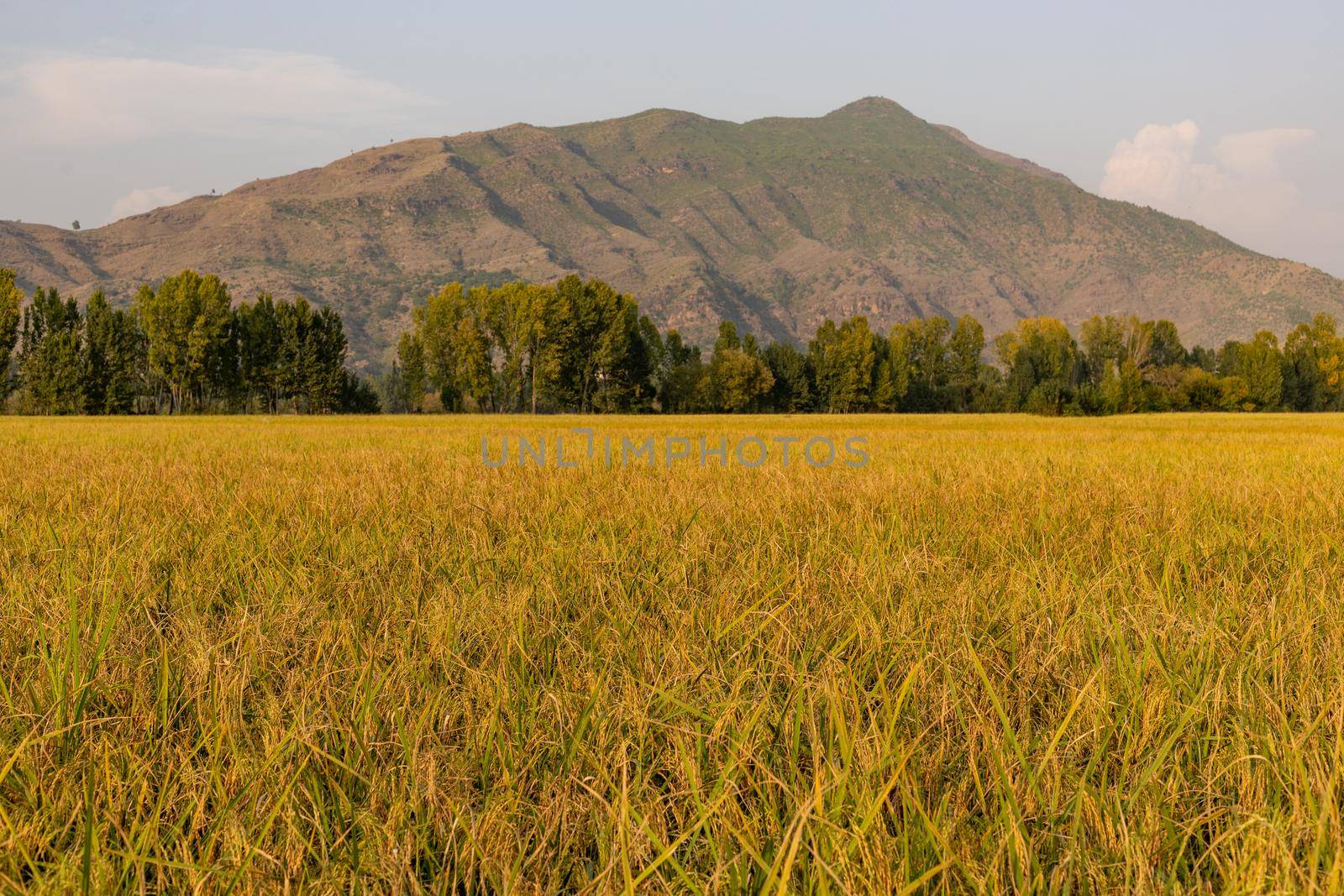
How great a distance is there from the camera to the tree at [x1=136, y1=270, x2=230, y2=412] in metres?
52.6

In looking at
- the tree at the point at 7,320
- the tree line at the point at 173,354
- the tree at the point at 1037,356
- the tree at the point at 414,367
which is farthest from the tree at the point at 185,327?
the tree at the point at 1037,356

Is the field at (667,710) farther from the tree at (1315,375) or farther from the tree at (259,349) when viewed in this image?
the tree at (1315,375)

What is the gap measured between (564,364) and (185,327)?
2638 centimetres

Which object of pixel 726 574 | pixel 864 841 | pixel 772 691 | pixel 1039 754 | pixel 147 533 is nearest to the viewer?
pixel 864 841

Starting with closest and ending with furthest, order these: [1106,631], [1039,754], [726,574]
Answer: [1039,754] < [1106,631] < [726,574]

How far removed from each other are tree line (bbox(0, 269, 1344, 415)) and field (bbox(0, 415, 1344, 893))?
41902mm

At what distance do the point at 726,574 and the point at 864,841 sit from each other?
1.76m

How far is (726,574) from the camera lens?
2.76 meters

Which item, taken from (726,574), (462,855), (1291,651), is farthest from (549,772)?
(1291,651)

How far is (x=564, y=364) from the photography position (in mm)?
62031

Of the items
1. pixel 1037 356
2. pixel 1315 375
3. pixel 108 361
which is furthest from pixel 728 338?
pixel 1315 375

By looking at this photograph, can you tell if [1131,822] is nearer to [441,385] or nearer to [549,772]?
[549,772]

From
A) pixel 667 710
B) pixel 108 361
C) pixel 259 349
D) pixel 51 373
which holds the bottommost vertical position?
pixel 667 710

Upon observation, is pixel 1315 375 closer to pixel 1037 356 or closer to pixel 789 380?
pixel 1037 356
